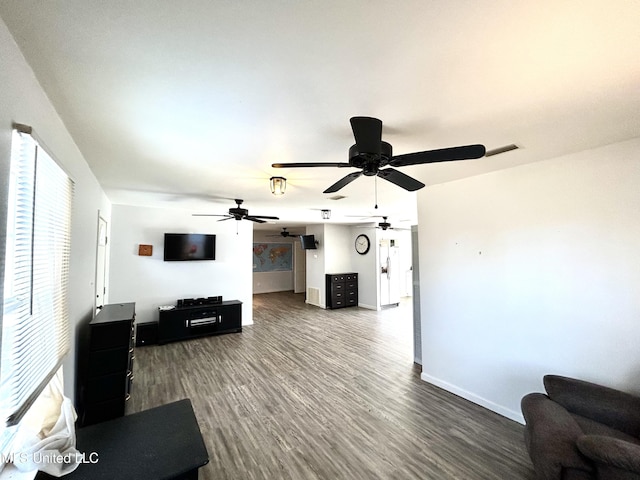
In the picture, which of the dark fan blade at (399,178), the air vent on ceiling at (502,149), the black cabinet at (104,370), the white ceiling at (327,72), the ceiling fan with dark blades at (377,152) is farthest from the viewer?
the black cabinet at (104,370)

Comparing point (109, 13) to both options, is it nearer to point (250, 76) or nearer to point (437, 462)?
point (250, 76)

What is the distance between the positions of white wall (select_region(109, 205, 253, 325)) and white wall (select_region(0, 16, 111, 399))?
5.37 ft

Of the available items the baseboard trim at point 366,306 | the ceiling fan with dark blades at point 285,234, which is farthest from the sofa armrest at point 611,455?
the ceiling fan with dark blades at point 285,234

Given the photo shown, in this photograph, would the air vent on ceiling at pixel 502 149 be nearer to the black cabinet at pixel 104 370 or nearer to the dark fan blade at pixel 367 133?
the dark fan blade at pixel 367 133

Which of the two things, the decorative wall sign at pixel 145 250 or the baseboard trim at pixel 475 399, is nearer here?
the baseboard trim at pixel 475 399

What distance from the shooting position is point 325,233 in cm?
782

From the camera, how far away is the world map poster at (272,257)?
10.2m

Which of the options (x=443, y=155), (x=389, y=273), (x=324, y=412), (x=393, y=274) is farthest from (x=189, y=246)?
(x=393, y=274)

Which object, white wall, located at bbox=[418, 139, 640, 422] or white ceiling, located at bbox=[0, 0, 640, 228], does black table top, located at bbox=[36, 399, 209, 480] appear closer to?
white ceiling, located at bbox=[0, 0, 640, 228]

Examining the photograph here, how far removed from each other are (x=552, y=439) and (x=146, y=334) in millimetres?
5429

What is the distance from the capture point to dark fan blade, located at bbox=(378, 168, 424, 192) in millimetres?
1839

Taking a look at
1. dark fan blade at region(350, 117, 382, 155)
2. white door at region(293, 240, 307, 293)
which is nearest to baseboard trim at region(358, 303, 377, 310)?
white door at region(293, 240, 307, 293)

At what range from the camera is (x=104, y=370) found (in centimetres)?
255

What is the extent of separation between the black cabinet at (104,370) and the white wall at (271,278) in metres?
7.35
